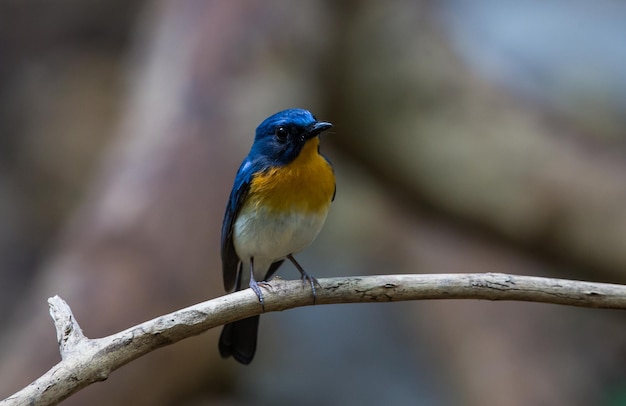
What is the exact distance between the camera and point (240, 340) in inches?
140

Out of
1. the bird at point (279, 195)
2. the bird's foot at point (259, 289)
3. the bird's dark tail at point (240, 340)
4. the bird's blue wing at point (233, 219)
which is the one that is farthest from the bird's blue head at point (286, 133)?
the bird's dark tail at point (240, 340)

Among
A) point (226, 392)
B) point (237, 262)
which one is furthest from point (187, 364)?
point (237, 262)

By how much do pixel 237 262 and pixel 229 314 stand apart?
1.05 meters

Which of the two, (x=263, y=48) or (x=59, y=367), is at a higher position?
(x=263, y=48)

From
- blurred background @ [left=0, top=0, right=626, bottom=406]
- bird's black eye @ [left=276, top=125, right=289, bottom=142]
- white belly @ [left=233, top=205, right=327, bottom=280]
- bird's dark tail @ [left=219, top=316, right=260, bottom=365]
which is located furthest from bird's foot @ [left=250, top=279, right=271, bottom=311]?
blurred background @ [left=0, top=0, right=626, bottom=406]

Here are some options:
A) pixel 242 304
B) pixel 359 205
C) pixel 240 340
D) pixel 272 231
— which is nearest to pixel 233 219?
pixel 272 231

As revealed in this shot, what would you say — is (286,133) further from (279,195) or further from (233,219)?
(233,219)

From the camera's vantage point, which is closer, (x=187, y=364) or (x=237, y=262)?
(x=237, y=262)

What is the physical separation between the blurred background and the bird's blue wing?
1513 mm

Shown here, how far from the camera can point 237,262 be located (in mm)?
→ 3879

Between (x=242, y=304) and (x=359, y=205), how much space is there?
13.6 ft

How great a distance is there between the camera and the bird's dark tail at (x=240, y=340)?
11.6 feet

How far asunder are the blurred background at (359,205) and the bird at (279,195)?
1824 mm

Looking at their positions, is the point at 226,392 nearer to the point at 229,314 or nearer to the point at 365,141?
the point at 365,141
